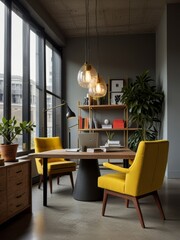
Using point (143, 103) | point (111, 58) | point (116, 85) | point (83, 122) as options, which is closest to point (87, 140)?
point (143, 103)

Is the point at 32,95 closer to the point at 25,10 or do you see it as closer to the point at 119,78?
the point at 25,10

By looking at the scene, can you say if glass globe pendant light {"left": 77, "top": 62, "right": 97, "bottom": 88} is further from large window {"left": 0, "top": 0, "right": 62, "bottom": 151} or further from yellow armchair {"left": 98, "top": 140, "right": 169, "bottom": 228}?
yellow armchair {"left": 98, "top": 140, "right": 169, "bottom": 228}

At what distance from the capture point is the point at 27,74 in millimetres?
5086

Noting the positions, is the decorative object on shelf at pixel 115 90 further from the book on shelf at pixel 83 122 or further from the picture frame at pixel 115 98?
the book on shelf at pixel 83 122

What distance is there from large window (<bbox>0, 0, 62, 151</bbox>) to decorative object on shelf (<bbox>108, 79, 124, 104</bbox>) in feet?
4.72

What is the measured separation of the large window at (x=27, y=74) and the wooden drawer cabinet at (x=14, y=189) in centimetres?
135

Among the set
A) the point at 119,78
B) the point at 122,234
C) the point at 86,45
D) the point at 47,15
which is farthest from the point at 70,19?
the point at 122,234

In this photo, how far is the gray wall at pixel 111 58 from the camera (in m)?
7.07

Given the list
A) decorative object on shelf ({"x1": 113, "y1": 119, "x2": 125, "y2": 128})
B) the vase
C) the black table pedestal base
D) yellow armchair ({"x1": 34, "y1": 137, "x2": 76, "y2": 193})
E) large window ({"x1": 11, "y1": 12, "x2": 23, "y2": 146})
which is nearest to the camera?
the vase

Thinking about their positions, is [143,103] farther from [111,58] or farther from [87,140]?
[87,140]

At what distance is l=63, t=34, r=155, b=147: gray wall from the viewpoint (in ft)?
23.2

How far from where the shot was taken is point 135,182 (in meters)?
2.79

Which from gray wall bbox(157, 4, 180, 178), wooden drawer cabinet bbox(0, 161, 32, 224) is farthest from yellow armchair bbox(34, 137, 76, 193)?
gray wall bbox(157, 4, 180, 178)

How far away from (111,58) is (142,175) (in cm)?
494
